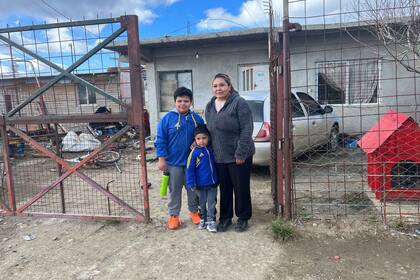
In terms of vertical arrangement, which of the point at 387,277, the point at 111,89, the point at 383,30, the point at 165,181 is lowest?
the point at 387,277

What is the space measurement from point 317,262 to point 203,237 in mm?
1257

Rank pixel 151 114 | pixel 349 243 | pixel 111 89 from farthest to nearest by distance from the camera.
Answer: pixel 151 114, pixel 111 89, pixel 349 243

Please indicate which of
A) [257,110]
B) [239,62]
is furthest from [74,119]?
[239,62]

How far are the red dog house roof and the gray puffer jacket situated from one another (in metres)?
1.65

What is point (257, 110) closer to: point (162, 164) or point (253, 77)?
point (162, 164)

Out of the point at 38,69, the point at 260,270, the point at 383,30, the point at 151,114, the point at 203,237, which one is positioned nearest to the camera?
the point at 260,270

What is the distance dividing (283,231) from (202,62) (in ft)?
27.3

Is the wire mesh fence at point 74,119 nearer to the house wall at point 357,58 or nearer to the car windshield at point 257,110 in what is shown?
the car windshield at point 257,110

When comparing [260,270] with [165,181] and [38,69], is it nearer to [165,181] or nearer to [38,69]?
[165,181]

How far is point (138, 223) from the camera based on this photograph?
4.35 metres

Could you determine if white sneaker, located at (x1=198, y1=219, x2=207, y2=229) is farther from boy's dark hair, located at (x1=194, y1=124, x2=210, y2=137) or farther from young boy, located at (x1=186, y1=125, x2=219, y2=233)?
boy's dark hair, located at (x1=194, y1=124, x2=210, y2=137)

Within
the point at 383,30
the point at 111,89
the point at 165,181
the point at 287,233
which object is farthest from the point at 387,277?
the point at 383,30

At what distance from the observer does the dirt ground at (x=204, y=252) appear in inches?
123

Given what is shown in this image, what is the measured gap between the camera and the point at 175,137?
3.98 m
